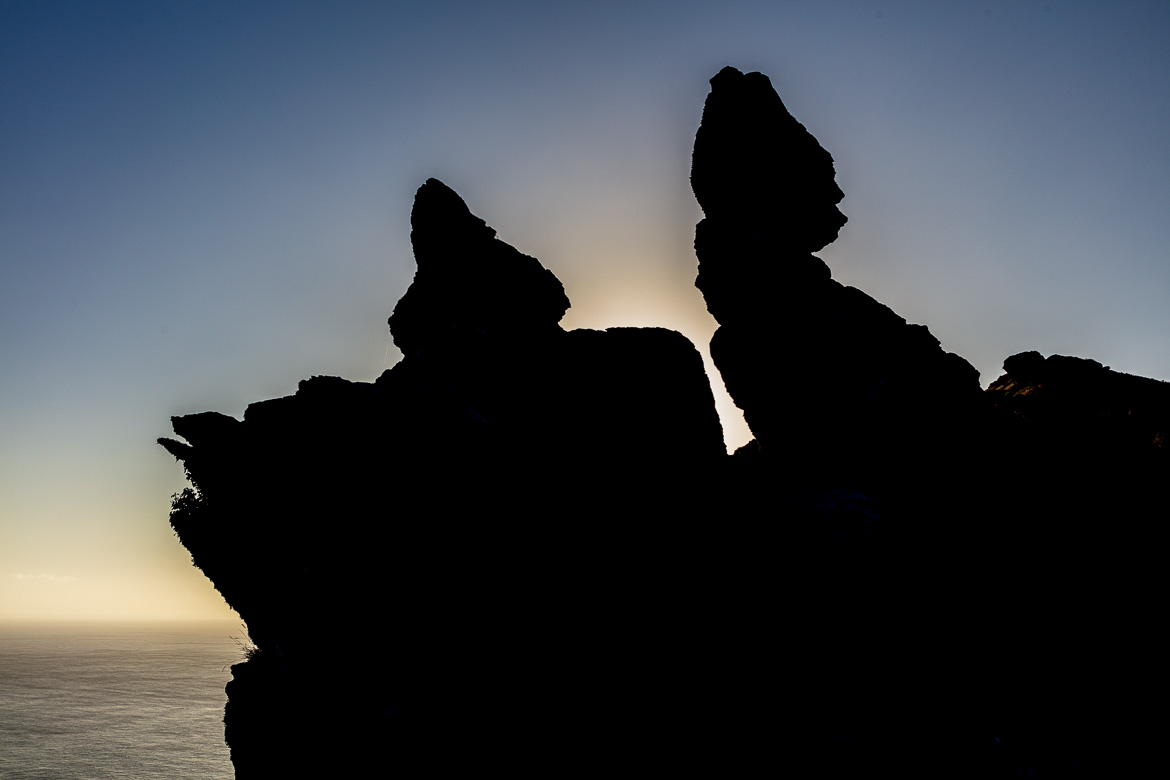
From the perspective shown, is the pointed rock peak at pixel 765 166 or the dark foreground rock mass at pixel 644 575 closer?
the dark foreground rock mass at pixel 644 575

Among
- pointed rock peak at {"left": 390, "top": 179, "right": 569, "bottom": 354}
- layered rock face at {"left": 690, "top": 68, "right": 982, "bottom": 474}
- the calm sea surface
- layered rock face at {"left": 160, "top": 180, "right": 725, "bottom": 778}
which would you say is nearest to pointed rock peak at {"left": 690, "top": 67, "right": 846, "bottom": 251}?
layered rock face at {"left": 690, "top": 68, "right": 982, "bottom": 474}

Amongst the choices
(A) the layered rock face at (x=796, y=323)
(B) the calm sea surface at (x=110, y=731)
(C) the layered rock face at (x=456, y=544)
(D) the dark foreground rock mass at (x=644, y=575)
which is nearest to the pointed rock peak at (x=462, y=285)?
(D) the dark foreground rock mass at (x=644, y=575)

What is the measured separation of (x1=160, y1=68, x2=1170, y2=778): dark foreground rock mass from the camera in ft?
50.6

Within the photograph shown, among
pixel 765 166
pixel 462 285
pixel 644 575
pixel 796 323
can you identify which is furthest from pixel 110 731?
pixel 765 166

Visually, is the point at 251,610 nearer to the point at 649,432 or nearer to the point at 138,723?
the point at 649,432

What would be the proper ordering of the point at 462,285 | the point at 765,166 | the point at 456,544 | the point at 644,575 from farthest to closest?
1. the point at 765,166
2. the point at 462,285
3. the point at 644,575
4. the point at 456,544

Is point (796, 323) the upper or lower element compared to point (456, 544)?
upper

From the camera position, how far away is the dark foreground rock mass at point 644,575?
50.6 feet

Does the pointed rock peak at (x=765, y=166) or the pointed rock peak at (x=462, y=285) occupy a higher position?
the pointed rock peak at (x=765, y=166)

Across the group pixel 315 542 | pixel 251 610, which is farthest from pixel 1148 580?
pixel 251 610

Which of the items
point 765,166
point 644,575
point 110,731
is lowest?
point 110,731

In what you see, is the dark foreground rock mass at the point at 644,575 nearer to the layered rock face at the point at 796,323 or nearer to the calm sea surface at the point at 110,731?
the layered rock face at the point at 796,323

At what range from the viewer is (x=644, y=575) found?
58.3 ft

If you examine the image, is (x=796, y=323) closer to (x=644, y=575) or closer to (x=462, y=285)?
(x=644, y=575)
